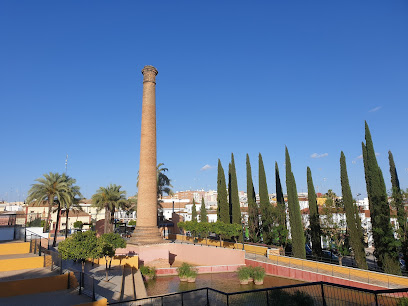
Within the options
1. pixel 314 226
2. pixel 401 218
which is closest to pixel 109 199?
pixel 314 226

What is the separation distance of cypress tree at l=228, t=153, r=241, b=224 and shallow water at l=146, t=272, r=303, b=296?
39.2 ft

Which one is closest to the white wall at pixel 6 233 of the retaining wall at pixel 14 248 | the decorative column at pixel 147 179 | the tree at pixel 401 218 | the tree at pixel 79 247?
the retaining wall at pixel 14 248

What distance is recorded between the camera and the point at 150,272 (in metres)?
23.4

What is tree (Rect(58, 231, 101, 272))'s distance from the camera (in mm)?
14324

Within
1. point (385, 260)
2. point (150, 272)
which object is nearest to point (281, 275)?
point (385, 260)

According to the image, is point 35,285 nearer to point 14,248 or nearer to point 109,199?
point 14,248

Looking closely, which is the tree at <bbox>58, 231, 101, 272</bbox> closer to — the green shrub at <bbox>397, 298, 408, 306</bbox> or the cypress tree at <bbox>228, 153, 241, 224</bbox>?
the green shrub at <bbox>397, 298, 408, 306</bbox>

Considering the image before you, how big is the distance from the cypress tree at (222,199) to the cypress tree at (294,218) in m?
10.4

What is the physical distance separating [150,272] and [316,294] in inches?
692

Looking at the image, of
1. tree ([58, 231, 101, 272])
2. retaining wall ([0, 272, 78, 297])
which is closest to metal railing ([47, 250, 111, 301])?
retaining wall ([0, 272, 78, 297])

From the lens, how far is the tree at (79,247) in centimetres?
1432

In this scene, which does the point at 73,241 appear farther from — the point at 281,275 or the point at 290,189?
the point at 290,189

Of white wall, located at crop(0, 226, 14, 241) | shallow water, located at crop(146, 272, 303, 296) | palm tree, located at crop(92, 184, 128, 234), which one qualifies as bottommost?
shallow water, located at crop(146, 272, 303, 296)

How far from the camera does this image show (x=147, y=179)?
28141mm
